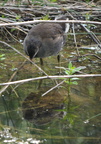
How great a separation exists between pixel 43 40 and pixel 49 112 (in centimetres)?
190

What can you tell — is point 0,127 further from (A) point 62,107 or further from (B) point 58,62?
(B) point 58,62

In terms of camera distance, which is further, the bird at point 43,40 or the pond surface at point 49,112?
the bird at point 43,40

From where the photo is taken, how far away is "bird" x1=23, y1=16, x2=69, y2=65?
17.0ft

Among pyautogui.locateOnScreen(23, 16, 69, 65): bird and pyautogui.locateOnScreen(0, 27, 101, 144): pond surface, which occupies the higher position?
pyautogui.locateOnScreen(23, 16, 69, 65): bird

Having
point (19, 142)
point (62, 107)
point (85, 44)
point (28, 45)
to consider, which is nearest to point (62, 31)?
point (28, 45)

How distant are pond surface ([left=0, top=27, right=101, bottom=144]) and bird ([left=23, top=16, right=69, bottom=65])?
0.35m

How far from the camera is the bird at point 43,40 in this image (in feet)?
17.0

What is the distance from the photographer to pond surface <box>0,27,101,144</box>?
318 cm

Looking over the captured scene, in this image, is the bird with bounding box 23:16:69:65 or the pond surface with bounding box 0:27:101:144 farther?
the bird with bounding box 23:16:69:65

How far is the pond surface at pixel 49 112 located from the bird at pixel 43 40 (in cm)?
35

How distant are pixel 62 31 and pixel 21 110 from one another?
2377mm

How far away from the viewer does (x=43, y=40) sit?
17.8ft

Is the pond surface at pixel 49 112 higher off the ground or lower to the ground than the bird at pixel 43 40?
lower

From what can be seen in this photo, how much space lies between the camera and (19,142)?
9.98ft
